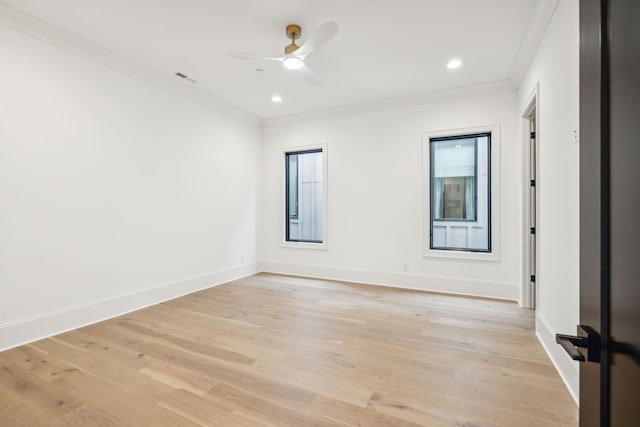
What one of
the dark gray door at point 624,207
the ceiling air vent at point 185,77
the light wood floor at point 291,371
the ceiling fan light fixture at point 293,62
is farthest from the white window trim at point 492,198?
the dark gray door at point 624,207

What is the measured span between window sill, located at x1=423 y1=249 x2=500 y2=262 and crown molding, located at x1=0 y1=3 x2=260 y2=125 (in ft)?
12.8

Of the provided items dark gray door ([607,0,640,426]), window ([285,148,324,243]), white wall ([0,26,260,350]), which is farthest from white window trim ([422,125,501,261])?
dark gray door ([607,0,640,426])

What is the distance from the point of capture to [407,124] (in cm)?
455

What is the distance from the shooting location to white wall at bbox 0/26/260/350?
2623mm

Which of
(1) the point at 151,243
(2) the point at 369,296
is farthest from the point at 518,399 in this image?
(1) the point at 151,243

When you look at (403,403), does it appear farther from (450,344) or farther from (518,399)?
(450,344)

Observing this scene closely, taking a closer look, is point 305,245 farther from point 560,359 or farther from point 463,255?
point 560,359

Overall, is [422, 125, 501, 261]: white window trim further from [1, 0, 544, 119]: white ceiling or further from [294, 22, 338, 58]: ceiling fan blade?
[294, 22, 338, 58]: ceiling fan blade

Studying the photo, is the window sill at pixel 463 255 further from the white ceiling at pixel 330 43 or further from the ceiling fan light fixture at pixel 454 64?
the ceiling fan light fixture at pixel 454 64

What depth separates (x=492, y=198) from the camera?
13.3 ft

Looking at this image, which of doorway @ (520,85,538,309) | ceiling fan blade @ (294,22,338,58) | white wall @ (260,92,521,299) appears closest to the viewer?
ceiling fan blade @ (294,22,338,58)

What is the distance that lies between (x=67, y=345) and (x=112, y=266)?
93cm

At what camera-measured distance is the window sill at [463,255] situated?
406 cm

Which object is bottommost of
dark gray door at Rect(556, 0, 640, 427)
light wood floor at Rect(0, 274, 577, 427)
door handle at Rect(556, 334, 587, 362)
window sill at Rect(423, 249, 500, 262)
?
light wood floor at Rect(0, 274, 577, 427)
